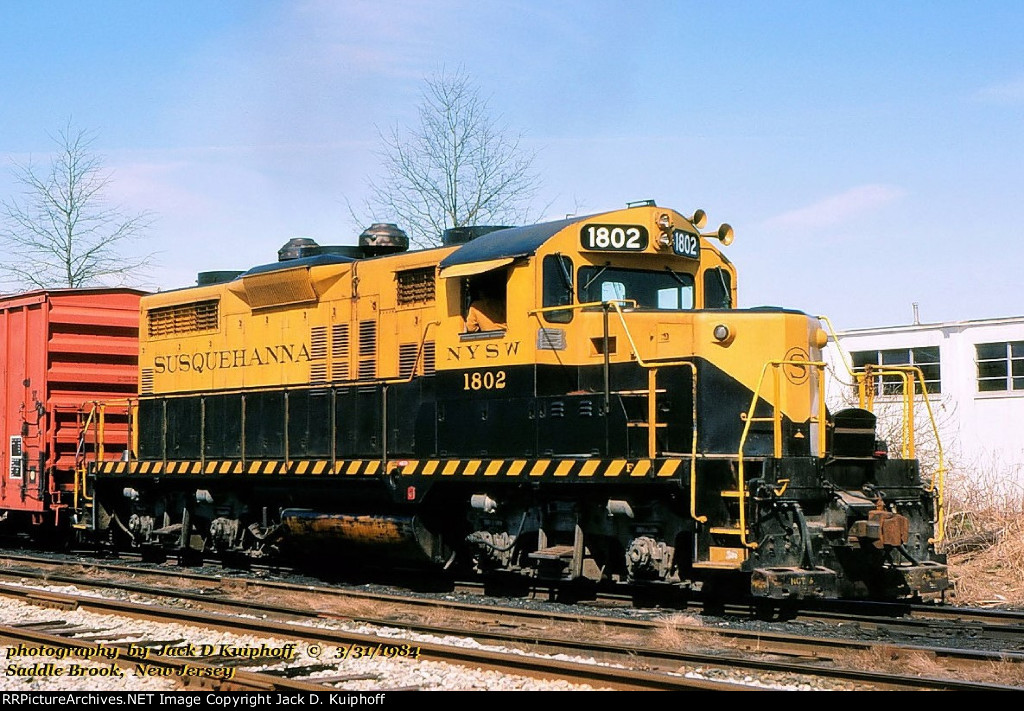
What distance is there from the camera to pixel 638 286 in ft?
41.1

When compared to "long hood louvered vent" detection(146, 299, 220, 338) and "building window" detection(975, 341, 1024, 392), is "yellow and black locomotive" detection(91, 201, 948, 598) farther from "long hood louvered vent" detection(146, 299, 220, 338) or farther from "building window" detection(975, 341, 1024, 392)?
"building window" detection(975, 341, 1024, 392)

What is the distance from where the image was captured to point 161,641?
10.0 m

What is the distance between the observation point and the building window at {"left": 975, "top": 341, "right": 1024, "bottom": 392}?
3089 cm

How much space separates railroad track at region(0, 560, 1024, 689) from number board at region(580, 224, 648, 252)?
3.77m

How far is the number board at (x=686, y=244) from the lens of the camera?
1255cm

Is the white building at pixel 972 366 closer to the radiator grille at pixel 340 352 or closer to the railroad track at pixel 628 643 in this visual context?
the radiator grille at pixel 340 352

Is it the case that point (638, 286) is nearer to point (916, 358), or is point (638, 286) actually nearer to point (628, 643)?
point (628, 643)

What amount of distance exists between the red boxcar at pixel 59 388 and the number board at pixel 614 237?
8.84m

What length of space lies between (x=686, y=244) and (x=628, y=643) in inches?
185

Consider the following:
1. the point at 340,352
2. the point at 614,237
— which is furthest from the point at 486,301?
the point at 340,352

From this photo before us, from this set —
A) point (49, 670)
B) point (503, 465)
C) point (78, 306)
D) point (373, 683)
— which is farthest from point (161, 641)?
point (78, 306)

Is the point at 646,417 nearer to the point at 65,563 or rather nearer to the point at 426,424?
the point at 426,424

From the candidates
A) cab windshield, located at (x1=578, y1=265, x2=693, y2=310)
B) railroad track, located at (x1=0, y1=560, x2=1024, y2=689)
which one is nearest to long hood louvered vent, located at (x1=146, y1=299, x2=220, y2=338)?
railroad track, located at (x1=0, y1=560, x2=1024, y2=689)
